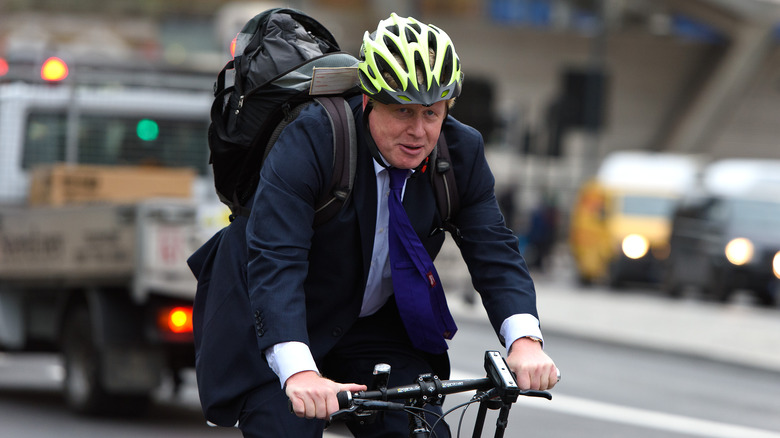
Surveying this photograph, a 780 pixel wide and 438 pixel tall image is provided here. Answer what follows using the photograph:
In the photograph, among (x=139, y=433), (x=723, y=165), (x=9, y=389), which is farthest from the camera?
(x=723, y=165)

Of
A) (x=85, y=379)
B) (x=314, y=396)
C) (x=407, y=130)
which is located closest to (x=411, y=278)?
(x=407, y=130)

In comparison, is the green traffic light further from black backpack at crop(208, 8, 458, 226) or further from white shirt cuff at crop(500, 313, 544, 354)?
white shirt cuff at crop(500, 313, 544, 354)

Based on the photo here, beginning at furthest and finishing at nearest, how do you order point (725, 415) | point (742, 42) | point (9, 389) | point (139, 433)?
1. point (742, 42)
2. point (9, 389)
3. point (725, 415)
4. point (139, 433)

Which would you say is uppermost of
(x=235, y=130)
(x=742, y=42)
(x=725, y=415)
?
(x=742, y=42)

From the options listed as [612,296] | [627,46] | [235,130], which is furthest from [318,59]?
[627,46]

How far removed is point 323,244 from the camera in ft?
11.6

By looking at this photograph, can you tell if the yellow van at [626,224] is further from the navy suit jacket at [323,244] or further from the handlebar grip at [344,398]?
the handlebar grip at [344,398]

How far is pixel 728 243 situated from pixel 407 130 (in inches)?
754

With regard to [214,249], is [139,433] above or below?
above

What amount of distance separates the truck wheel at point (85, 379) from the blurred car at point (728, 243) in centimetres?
1392

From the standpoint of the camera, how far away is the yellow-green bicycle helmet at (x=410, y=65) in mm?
3291

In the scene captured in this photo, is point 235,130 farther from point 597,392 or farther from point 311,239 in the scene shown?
point 597,392

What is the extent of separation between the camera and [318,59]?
12.1 ft

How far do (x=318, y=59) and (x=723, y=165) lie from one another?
904 inches
